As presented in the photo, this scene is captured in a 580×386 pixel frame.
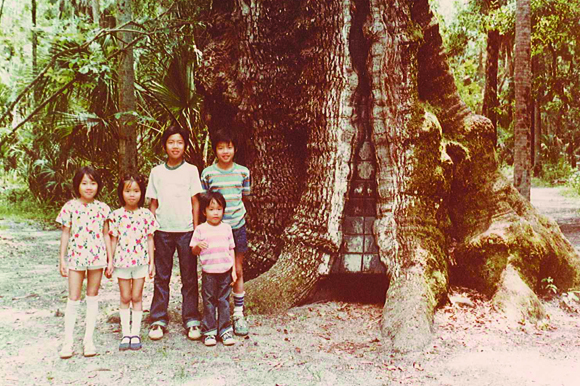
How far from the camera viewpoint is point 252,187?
5.72m

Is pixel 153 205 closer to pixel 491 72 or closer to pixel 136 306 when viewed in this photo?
pixel 136 306

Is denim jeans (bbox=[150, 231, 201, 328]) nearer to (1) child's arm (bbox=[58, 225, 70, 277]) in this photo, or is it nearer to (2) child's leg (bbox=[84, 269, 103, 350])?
(2) child's leg (bbox=[84, 269, 103, 350])

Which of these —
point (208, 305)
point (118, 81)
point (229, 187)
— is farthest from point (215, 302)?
point (118, 81)

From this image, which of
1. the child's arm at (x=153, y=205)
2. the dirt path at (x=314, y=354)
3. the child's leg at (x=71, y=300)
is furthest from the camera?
the child's arm at (x=153, y=205)

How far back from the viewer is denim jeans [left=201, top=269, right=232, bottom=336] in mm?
4273

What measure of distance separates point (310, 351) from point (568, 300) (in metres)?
3.06

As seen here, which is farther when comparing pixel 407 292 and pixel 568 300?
pixel 568 300

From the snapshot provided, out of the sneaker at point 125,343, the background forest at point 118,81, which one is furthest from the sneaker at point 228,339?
the background forest at point 118,81

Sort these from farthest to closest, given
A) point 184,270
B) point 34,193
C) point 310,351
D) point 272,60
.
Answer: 1. point 34,193
2. point 272,60
3. point 184,270
4. point 310,351

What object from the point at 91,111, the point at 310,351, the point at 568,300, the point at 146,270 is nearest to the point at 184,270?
the point at 146,270

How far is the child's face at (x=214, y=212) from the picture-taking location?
13.8 feet

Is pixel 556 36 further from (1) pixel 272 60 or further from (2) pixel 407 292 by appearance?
(2) pixel 407 292

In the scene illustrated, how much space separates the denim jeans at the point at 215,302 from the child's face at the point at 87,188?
116cm

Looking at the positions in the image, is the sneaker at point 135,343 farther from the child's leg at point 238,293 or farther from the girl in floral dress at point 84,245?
the child's leg at point 238,293
